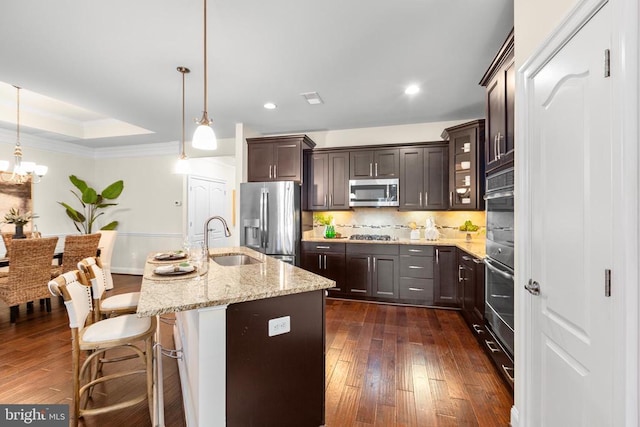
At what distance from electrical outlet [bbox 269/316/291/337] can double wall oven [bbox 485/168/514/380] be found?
1.50m

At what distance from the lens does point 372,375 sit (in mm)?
2312

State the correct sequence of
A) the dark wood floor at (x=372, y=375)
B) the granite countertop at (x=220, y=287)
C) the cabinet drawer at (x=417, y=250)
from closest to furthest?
the granite countertop at (x=220, y=287) → the dark wood floor at (x=372, y=375) → the cabinet drawer at (x=417, y=250)

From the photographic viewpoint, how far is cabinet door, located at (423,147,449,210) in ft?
13.7

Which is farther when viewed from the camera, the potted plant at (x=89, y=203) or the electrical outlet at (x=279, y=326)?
the potted plant at (x=89, y=203)

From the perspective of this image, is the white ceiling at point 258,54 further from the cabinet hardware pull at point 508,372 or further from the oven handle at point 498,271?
the cabinet hardware pull at point 508,372

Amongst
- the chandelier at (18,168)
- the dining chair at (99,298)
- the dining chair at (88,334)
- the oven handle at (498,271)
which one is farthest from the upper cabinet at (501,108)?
the chandelier at (18,168)

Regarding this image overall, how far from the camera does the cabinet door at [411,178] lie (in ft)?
14.1

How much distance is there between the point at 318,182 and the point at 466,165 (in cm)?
217

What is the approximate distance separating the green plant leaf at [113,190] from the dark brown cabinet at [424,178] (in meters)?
5.52

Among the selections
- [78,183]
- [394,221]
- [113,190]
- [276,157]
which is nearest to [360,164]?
[394,221]

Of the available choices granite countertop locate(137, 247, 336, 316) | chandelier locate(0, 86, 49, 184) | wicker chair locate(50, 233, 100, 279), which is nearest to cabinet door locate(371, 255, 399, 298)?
granite countertop locate(137, 247, 336, 316)

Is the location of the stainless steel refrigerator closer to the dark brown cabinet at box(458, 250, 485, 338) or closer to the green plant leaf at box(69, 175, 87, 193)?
the dark brown cabinet at box(458, 250, 485, 338)

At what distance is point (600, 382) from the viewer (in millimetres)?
1024

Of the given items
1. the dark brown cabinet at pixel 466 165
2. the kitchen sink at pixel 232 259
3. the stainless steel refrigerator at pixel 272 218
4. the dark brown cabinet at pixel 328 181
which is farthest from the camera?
the dark brown cabinet at pixel 328 181
